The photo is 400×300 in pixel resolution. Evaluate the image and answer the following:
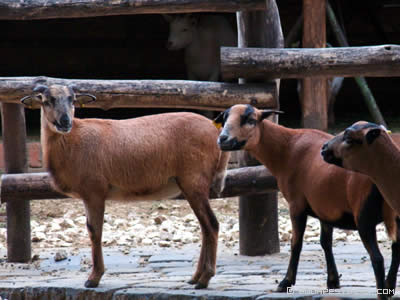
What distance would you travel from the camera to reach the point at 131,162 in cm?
620

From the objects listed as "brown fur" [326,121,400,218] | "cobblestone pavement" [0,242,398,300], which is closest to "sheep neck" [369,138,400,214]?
"brown fur" [326,121,400,218]

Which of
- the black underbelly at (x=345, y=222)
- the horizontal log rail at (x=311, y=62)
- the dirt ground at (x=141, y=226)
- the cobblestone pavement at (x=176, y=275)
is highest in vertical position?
the horizontal log rail at (x=311, y=62)

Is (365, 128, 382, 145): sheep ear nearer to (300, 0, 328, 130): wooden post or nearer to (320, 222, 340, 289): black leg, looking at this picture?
(320, 222, 340, 289): black leg

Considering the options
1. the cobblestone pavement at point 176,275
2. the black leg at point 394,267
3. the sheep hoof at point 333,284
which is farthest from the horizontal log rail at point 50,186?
the black leg at point 394,267

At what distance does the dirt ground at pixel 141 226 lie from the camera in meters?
8.27

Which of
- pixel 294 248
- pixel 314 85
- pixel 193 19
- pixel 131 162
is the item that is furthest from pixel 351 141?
pixel 193 19

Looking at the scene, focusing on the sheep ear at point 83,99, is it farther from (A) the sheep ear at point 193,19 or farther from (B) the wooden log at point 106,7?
(A) the sheep ear at point 193,19

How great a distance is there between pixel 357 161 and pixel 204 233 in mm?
1723

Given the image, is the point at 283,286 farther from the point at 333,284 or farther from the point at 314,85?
the point at 314,85

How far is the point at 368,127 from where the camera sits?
15.7ft

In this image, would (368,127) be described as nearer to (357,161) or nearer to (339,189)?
(357,161)

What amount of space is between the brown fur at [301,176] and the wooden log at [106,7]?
66.9 inches

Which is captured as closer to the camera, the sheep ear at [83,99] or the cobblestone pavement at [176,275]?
the cobblestone pavement at [176,275]

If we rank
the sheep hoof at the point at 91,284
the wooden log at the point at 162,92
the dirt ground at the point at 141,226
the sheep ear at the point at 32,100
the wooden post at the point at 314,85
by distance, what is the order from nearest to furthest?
the sheep hoof at the point at 91,284 < the sheep ear at the point at 32,100 < the wooden log at the point at 162,92 < the wooden post at the point at 314,85 < the dirt ground at the point at 141,226
